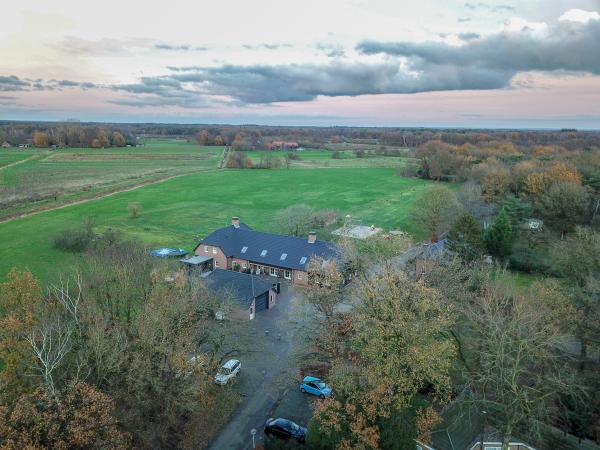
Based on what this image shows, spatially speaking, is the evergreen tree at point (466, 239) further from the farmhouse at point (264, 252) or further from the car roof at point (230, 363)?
the car roof at point (230, 363)

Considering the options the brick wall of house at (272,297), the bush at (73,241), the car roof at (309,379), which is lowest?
the car roof at (309,379)

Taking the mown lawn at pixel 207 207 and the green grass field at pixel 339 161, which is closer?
the mown lawn at pixel 207 207

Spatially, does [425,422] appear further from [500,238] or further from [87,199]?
[87,199]

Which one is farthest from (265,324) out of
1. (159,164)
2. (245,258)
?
(159,164)

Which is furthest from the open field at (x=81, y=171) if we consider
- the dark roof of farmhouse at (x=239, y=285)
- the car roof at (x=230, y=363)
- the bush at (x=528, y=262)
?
the bush at (x=528, y=262)

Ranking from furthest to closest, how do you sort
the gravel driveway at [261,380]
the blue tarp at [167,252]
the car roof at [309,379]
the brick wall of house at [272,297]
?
the blue tarp at [167,252]
the brick wall of house at [272,297]
the car roof at [309,379]
the gravel driveway at [261,380]

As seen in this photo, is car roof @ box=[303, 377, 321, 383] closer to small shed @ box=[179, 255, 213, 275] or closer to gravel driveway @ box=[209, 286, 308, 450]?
gravel driveway @ box=[209, 286, 308, 450]

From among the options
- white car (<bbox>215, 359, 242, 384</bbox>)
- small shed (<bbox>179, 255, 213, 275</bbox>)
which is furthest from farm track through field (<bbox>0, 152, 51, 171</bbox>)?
white car (<bbox>215, 359, 242, 384</bbox>)

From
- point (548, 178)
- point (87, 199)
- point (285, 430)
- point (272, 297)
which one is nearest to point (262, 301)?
point (272, 297)
